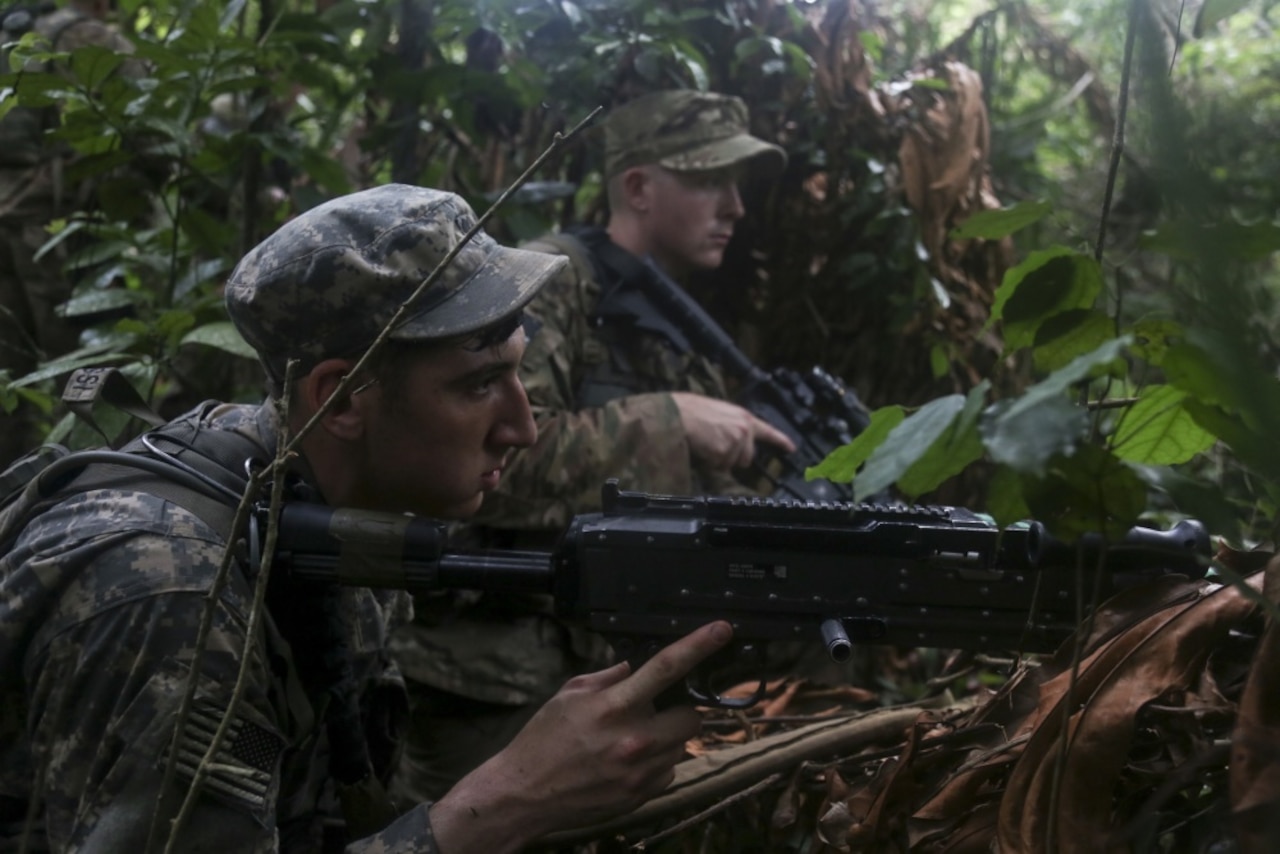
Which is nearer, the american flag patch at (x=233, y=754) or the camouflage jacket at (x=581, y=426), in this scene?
the american flag patch at (x=233, y=754)

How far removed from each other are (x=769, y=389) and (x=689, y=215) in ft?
1.84

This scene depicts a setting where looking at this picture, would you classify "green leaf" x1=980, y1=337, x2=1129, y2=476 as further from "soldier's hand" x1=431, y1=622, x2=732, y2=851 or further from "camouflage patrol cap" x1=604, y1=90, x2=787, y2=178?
"camouflage patrol cap" x1=604, y1=90, x2=787, y2=178

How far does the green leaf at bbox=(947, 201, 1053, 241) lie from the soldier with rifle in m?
1.79

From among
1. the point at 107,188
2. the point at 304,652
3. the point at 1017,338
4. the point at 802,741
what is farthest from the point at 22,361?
the point at 1017,338

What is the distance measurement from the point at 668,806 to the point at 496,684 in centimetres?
126

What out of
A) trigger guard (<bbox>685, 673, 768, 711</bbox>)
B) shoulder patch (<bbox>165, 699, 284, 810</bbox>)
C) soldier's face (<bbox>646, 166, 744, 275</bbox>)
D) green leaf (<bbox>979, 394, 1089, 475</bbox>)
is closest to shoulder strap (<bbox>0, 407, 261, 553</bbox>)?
shoulder patch (<bbox>165, 699, 284, 810</bbox>)

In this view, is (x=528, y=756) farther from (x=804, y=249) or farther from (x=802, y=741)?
(x=804, y=249)

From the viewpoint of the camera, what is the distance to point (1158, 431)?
119 cm

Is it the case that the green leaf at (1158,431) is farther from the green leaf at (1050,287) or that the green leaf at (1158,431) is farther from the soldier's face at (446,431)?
the soldier's face at (446,431)

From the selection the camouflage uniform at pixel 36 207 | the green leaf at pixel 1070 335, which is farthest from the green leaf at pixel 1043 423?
the camouflage uniform at pixel 36 207

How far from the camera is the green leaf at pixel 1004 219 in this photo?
1251 mm

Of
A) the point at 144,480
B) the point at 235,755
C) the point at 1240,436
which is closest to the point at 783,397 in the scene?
the point at 144,480

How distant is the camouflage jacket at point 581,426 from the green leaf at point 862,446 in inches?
67.6

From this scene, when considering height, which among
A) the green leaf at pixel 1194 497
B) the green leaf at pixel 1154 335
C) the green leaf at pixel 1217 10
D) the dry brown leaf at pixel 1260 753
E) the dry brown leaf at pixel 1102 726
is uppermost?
the green leaf at pixel 1217 10
